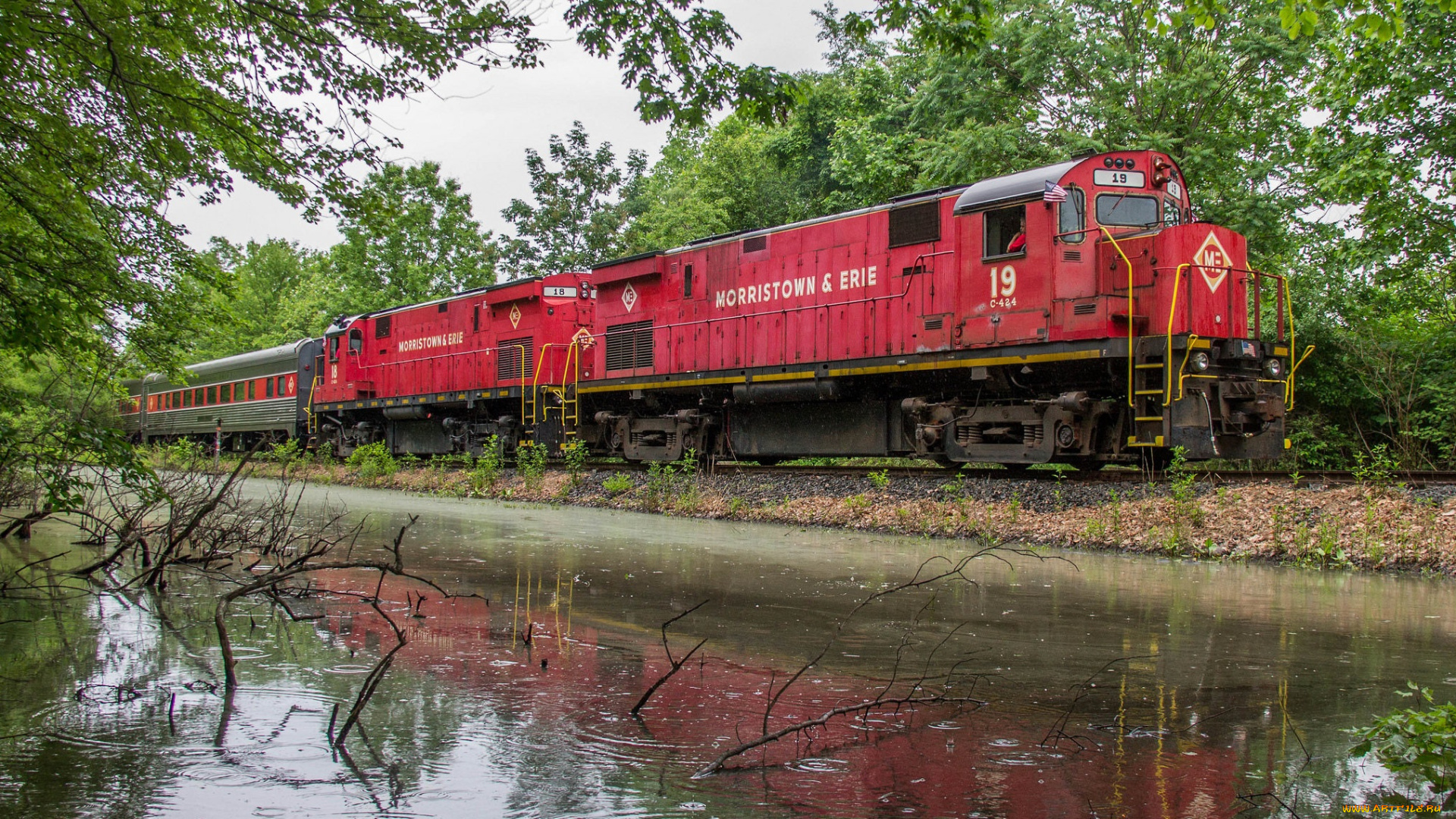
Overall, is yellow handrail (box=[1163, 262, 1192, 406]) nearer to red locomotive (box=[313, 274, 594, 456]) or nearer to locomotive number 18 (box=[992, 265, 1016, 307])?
locomotive number 18 (box=[992, 265, 1016, 307])

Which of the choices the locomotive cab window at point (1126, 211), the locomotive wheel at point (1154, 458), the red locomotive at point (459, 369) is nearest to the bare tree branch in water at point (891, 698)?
the locomotive wheel at point (1154, 458)

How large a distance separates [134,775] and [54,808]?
298 mm

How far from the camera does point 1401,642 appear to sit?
5.59 meters

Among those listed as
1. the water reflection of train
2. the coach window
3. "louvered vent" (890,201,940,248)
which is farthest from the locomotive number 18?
the water reflection of train

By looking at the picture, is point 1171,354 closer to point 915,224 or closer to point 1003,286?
point 1003,286

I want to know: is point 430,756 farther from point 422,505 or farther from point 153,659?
point 422,505

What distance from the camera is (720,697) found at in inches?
171

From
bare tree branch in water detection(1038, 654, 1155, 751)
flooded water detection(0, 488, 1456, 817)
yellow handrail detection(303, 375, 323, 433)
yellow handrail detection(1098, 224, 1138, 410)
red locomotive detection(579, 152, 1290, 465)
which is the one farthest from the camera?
yellow handrail detection(303, 375, 323, 433)

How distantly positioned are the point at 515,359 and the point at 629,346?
3.74 m

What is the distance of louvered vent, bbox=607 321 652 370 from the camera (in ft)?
60.8

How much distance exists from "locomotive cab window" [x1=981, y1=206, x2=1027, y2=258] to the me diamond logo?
203 cm

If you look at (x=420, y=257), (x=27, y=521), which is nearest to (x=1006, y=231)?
(x=27, y=521)

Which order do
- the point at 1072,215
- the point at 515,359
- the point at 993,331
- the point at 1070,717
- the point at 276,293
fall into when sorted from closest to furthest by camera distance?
the point at 1070,717 → the point at 1072,215 → the point at 993,331 → the point at 515,359 → the point at 276,293

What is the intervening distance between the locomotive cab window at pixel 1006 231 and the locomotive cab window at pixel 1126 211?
0.92 m
